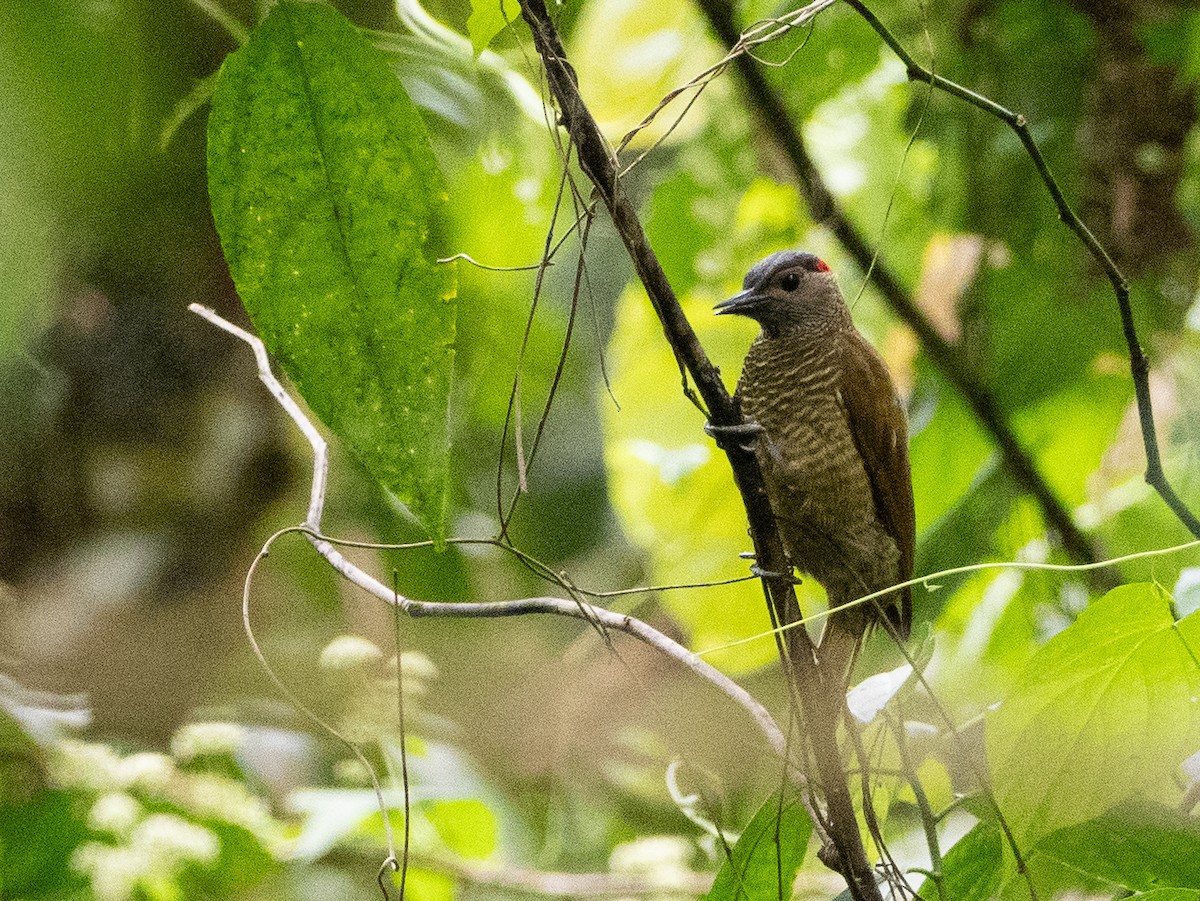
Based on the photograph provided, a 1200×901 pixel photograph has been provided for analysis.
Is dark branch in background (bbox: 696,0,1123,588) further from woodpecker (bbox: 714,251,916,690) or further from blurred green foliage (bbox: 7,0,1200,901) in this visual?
woodpecker (bbox: 714,251,916,690)

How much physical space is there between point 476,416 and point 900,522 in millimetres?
372

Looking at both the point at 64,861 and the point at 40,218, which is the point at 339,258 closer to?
the point at 40,218

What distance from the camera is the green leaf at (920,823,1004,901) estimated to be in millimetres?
504

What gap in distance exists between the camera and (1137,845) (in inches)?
18.9

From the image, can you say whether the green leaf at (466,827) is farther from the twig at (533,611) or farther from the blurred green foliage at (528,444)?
A: the twig at (533,611)

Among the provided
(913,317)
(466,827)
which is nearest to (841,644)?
(913,317)

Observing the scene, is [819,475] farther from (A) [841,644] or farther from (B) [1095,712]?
(B) [1095,712]

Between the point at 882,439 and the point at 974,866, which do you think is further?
the point at 882,439

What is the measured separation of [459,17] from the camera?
2.57 ft

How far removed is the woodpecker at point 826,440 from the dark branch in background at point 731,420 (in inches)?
7.7

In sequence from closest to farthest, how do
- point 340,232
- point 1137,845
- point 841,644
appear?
1. point 340,232
2. point 1137,845
3. point 841,644

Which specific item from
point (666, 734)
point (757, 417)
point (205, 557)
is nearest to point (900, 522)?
point (757, 417)

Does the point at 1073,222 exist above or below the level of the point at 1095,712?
above

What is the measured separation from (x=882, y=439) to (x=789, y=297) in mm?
111
